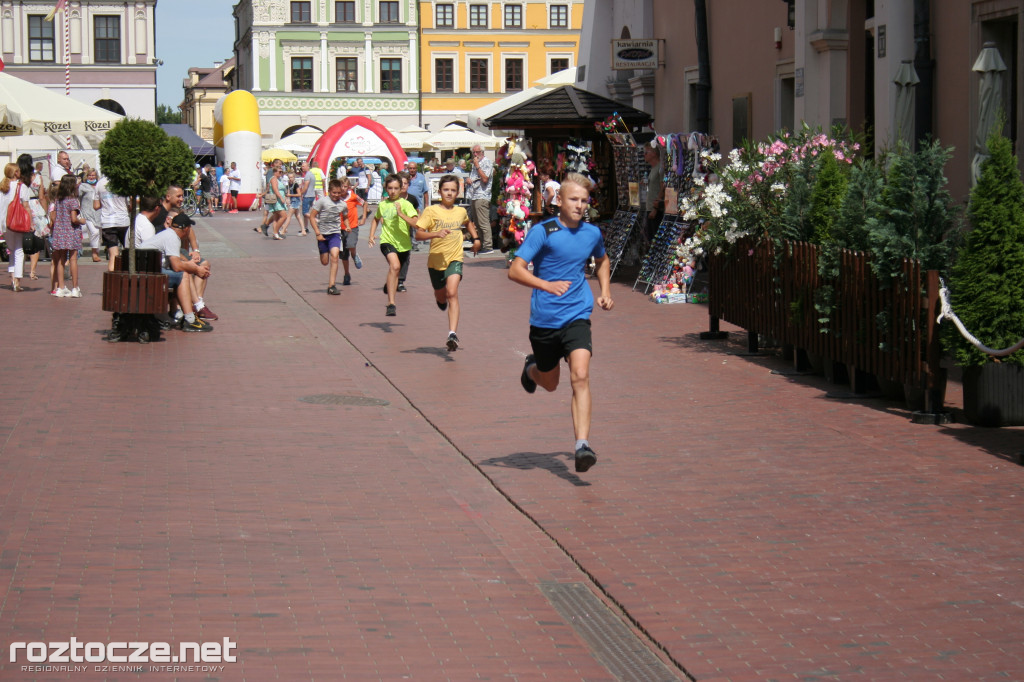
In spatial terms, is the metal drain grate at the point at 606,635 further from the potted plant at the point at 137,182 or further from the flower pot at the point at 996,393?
the potted plant at the point at 137,182

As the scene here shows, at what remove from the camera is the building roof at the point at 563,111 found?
22453mm

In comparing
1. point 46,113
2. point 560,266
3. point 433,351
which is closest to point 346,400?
point 433,351

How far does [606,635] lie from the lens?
5293 millimetres

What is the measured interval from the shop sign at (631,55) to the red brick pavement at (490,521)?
12682 millimetres

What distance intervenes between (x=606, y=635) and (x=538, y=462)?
3207 millimetres

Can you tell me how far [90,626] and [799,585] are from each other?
2.93 meters

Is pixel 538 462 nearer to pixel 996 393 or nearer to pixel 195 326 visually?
pixel 996 393

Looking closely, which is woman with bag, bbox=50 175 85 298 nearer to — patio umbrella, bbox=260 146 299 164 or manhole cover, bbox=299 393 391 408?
manhole cover, bbox=299 393 391 408

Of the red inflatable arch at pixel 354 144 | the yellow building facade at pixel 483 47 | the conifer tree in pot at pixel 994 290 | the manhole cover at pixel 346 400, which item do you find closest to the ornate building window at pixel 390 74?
the yellow building facade at pixel 483 47

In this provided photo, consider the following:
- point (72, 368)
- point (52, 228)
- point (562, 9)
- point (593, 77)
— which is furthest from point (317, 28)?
point (72, 368)

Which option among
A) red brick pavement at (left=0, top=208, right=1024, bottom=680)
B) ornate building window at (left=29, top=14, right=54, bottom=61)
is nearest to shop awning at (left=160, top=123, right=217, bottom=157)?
ornate building window at (left=29, top=14, right=54, bottom=61)

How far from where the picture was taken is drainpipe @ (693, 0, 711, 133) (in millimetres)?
22109

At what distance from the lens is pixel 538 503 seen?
7.38m

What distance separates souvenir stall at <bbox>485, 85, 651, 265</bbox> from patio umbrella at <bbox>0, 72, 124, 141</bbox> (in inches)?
311
